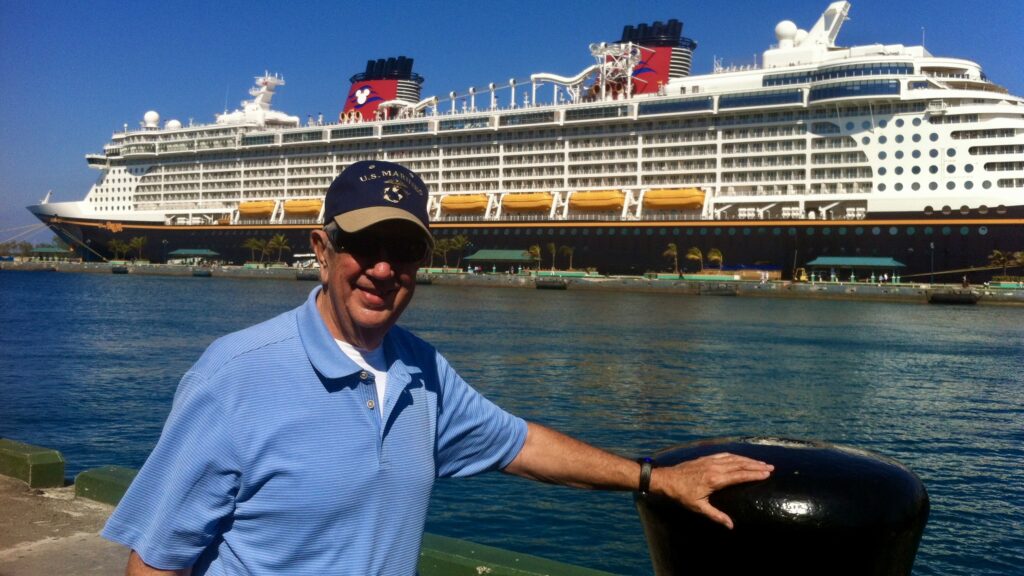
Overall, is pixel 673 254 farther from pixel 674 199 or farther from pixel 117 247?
pixel 117 247

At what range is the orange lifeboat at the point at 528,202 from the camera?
192ft

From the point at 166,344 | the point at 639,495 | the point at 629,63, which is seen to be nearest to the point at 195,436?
the point at 639,495

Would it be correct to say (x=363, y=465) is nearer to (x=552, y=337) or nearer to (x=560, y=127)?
(x=552, y=337)

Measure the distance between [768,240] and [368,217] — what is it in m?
48.3

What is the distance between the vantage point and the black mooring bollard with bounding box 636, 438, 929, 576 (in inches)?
81.4

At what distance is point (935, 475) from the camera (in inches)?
416

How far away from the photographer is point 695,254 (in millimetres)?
50344

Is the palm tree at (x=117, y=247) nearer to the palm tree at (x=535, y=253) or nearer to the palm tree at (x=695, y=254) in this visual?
the palm tree at (x=535, y=253)

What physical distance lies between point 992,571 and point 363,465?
7.14 metres

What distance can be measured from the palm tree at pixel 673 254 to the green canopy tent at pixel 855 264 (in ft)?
23.4

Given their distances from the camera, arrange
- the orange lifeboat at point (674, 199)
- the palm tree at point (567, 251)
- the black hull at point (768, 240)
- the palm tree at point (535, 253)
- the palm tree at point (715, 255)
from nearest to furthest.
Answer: the black hull at point (768, 240), the palm tree at point (715, 255), the orange lifeboat at point (674, 199), the palm tree at point (567, 251), the palm tree at point (535, 253)

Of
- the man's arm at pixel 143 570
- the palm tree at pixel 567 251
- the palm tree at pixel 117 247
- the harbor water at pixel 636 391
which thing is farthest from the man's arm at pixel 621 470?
the palm tree at pixel 117 247

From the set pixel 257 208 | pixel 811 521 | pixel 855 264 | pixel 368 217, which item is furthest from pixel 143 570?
pixel 257 208

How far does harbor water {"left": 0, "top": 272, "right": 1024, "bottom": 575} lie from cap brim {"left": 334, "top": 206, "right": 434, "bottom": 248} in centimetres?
571
